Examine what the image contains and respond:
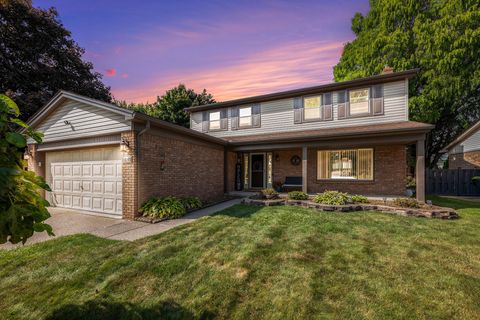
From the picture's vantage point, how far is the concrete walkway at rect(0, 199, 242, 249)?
550 cm

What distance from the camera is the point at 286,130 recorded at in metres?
12.3

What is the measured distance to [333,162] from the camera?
11.4m

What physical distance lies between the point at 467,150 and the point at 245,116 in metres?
16.5

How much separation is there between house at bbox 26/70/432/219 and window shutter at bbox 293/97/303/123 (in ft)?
0.18

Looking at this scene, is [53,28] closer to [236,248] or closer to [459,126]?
[236,248]

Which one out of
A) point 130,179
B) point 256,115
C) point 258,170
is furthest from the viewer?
point 258,170

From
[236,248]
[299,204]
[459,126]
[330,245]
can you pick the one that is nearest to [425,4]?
[459,126]

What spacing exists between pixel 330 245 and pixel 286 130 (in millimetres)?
8482

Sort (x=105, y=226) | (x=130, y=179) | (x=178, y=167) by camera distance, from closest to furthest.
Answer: (x=105, y=226), (x=130, y=179), (x=178, y=167)

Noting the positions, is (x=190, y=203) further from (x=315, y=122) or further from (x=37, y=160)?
(x=315, y=122)

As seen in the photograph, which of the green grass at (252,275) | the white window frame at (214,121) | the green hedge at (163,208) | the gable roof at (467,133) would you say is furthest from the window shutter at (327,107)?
the gable roof at (467,133)

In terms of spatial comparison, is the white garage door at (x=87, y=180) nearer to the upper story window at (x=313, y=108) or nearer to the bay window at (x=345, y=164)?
the upper story window at (x=313, y=108)

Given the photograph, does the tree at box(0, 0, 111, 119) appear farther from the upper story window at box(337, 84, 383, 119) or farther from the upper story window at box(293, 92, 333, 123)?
the upper story window at box(337, 84, 383, 119)

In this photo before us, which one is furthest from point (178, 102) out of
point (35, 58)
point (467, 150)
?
point (467, 150)
